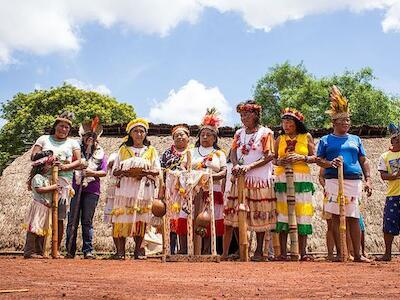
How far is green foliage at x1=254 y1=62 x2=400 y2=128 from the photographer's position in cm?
3027

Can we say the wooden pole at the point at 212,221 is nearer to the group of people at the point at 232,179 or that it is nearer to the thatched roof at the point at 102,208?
the group of people at the point at 232,179

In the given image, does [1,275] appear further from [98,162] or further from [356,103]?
[356,103]

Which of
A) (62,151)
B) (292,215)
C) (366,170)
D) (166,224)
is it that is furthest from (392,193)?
(62,151)

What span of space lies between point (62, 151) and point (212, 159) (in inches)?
78.6

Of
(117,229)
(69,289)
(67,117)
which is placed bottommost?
(69,289)

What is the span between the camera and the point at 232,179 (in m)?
6.89

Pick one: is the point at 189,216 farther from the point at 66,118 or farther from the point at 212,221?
the point at 66,118

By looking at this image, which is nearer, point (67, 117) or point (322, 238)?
point (67, 117)

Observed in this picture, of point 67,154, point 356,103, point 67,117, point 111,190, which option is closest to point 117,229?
point 111,190

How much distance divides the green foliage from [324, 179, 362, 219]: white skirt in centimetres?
2372

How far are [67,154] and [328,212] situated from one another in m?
3.46

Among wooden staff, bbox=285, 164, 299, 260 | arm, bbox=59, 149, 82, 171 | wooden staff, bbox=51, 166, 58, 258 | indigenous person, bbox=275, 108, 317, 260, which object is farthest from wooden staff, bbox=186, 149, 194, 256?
wooden staff, bbox=51, 166, 58, 258

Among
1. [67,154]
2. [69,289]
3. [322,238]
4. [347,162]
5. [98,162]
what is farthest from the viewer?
[322,238]

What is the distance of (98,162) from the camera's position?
305 inches
